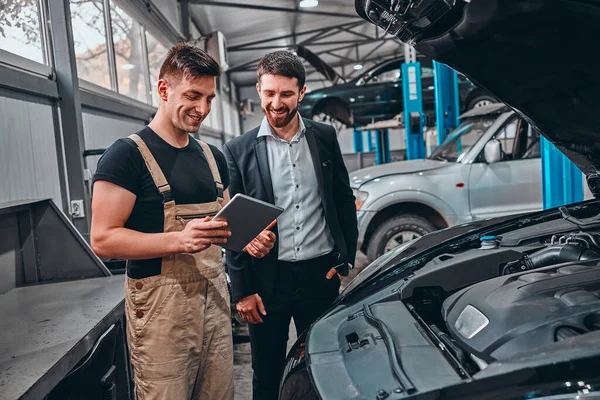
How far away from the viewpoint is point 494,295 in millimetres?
1456

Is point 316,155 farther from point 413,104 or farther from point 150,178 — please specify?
point 413,104

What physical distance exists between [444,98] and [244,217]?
18.2 feet

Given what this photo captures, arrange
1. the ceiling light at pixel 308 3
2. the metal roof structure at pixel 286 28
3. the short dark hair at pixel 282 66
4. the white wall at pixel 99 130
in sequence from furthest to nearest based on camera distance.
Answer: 1. the metal roof structure at pixel 286 28
2. the ceiling light at pixel 308 3
3. the white wall at pixel 99 130
4. the short dark hair at pixel 282 66

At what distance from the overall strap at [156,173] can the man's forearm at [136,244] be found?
0.44 ft

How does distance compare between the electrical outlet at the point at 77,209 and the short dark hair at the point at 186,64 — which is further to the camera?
the electrical outlet at the point at 77,209

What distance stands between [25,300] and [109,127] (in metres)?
2.89

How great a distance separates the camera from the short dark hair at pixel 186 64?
1684mm

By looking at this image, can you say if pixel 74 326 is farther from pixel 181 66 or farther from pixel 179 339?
pixel 181 66

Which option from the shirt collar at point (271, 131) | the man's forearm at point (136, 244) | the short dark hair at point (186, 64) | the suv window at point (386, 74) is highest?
the suv window at point (386, 74)

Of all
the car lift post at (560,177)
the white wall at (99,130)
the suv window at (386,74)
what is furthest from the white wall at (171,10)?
the car lift post at (560,177)

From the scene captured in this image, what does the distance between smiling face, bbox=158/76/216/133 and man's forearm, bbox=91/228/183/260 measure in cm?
38

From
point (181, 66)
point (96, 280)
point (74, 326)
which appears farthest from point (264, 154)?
point (96, 280)

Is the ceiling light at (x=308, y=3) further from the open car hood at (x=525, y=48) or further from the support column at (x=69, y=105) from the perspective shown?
the open car hood at (x=525, y=48)

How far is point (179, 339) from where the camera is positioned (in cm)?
166
